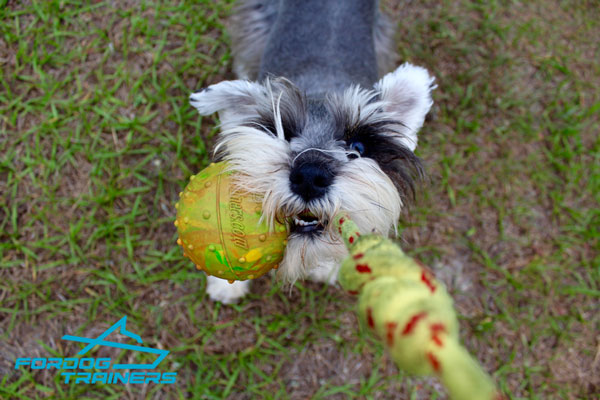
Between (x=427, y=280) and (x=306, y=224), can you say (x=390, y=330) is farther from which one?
(x=306, y=224)

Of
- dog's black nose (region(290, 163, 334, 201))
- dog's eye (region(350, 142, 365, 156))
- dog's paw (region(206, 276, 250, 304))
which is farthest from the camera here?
dog's paw (region(206, 276, 250, 304))

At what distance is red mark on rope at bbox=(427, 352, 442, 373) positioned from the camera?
0.75 m

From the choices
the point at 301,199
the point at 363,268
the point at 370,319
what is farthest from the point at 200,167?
the point at 370,319

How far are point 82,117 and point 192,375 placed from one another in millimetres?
1971

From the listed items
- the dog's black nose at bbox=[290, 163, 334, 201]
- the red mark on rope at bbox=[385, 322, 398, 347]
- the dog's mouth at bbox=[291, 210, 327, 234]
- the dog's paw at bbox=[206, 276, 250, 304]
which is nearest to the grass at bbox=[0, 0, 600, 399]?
the dog's paw at bbox=[206, 276, 250, 304]

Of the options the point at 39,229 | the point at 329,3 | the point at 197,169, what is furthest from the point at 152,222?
the point at 329,3

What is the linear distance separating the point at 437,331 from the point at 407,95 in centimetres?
156

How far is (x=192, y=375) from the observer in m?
2.97

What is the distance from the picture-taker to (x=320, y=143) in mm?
1938

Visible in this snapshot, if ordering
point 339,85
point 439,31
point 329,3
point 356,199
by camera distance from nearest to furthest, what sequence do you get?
point 356,199, point 339,85, point 329,3, point 439,31

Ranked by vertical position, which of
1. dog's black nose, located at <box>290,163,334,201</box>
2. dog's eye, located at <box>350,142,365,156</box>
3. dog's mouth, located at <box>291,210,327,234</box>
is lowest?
dog's mouth, located at <box>291,210,327,234</box>

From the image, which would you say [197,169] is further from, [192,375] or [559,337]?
[559,337]

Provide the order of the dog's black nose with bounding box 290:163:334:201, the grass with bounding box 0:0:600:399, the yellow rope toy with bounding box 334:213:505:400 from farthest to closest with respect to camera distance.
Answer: the grass with bounding box 0:0:600:399
the dog's black nose with bounding box 290:163:334:201
the yellow rope toy with bounding box 334:213:505:400

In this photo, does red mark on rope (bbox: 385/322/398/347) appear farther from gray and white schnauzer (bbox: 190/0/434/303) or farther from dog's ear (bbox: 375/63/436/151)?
dog's ear (bbox: 375/63/436/151)
